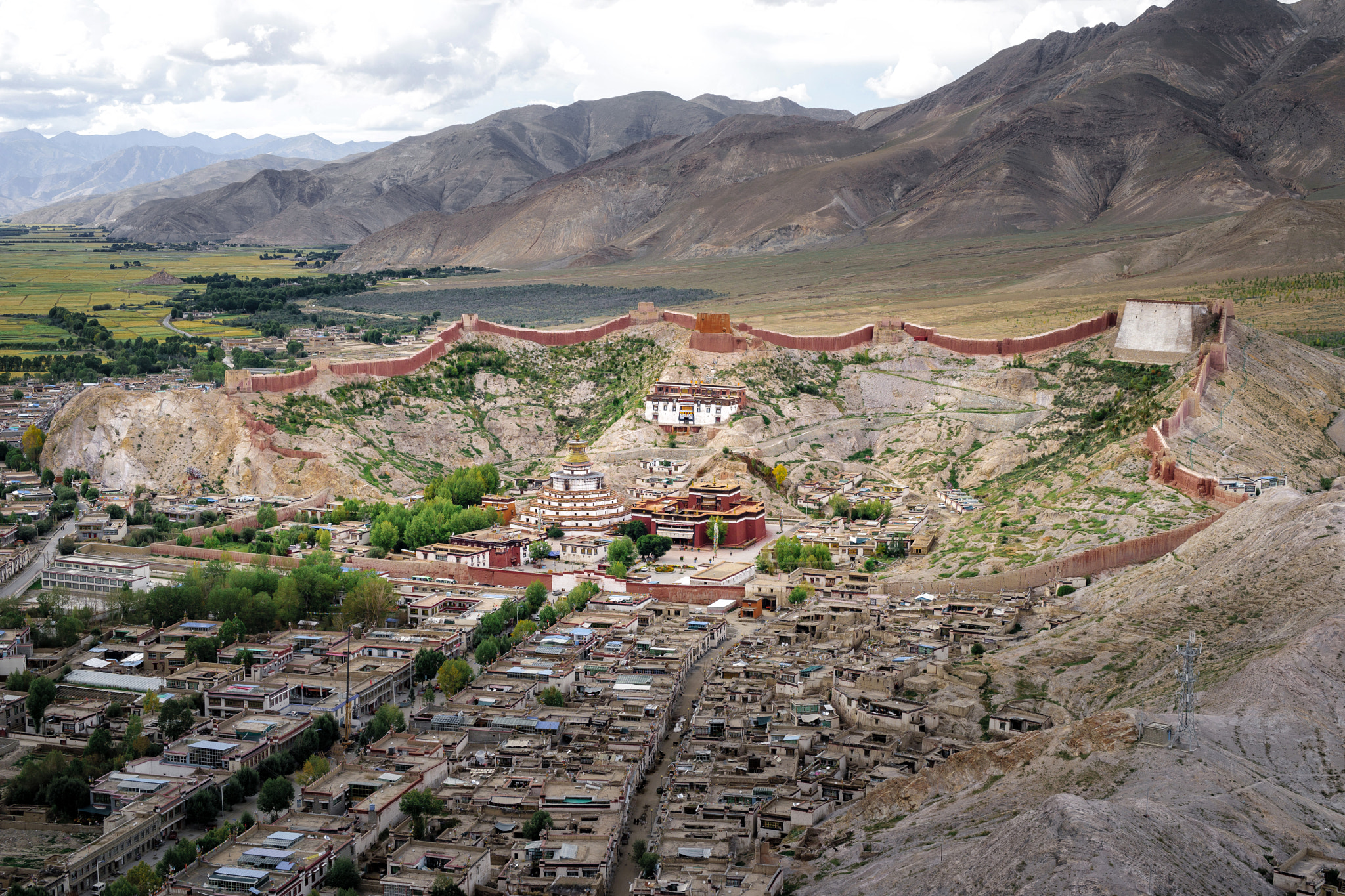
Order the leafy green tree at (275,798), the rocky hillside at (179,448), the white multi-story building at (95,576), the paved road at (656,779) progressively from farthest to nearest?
the rocky hillside at (179,448) → the white multi-story building at (95,576) → the leafy green tree at (275,798) → the paved road at (656,779)

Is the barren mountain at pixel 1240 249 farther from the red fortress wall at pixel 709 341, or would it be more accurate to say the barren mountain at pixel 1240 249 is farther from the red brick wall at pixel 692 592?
the red brick wall at pixel 692 592

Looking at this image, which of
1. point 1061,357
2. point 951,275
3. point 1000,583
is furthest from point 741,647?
point 951,275

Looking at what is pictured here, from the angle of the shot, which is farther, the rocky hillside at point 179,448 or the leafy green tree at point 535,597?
the rocky hillside at point 179,448

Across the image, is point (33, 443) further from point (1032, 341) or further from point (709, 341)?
point (1032, 341)

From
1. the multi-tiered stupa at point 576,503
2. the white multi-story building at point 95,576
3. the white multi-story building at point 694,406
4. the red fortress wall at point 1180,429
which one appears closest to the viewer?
the red fortress wall at point 1180,429

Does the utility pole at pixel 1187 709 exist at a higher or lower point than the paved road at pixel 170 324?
lower

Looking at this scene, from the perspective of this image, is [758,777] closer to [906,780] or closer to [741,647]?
[906,780]

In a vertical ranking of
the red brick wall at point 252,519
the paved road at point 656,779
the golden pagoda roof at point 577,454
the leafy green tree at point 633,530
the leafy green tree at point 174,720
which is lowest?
the paved road at point 656,779

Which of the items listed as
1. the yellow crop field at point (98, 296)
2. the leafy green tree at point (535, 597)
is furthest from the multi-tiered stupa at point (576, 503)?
the yellow crop field at point (98, 296)
